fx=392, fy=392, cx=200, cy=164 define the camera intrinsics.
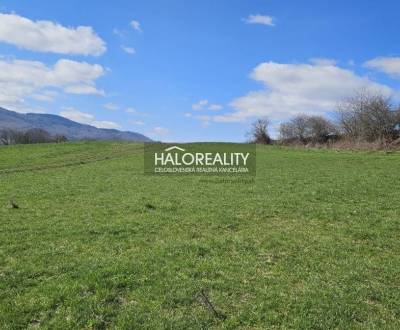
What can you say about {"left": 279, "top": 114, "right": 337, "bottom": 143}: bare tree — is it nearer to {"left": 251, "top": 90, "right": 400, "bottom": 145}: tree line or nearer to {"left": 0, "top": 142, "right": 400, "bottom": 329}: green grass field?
{"left": 251, "top": 90, "right": 400, "bottom": 145}: tree line

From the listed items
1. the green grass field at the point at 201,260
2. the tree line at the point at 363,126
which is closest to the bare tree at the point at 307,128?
the tree line at the point at 363,126

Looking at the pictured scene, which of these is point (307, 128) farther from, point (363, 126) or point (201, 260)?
point (201, 260)

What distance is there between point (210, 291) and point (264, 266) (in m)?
1.95

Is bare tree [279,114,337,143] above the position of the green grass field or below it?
above

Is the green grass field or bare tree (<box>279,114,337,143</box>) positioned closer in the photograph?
the green grass field

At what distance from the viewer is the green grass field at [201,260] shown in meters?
6.83

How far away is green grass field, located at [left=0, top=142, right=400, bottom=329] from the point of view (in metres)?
→ 6.83

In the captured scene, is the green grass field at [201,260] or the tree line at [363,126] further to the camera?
the tree line at [363,126]

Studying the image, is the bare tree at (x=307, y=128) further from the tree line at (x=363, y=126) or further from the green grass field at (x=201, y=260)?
the green grass field at (x=201, y=260)

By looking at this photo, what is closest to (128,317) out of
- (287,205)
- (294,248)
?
(294,248)

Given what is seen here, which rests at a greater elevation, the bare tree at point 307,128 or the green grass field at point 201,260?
the bare tree at point 307,128

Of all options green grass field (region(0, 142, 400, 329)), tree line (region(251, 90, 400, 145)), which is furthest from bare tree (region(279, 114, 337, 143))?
green grass field (region(0, 142, 400, 329))

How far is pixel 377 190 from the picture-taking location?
64.2 feet

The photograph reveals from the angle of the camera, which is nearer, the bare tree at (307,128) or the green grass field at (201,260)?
the green grass field at (201,260)
